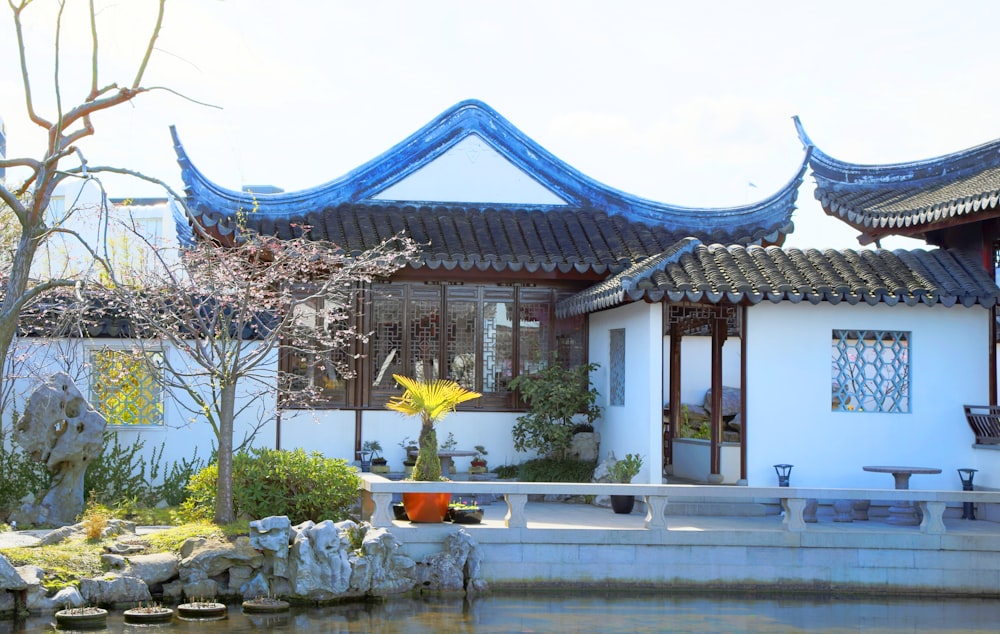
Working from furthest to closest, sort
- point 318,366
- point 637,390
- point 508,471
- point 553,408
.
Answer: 1. point 508,471
2. point 318,366
3. point 553,408
4. point 637,390

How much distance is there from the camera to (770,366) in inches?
476

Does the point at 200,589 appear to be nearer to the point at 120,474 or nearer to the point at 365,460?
the point at 120,474

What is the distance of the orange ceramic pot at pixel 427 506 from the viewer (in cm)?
1017

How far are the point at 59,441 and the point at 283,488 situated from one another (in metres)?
2.21

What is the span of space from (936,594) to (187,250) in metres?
7.92

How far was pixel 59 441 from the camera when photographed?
10.7m

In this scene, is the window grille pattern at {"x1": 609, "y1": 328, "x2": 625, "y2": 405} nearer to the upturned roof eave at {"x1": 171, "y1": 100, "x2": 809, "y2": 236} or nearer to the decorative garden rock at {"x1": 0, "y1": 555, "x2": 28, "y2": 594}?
the upturned roof eave at {"x1": 171, "y1": 100, "x2": 809, "y2": 236}

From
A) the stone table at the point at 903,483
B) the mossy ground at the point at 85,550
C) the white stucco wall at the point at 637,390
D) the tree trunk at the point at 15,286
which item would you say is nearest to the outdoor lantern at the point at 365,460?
the white stucco wall at the point at 637,390

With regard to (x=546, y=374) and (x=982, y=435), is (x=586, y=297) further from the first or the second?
(x=982, y=435)

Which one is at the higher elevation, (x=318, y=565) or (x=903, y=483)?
(x=903, y=483)

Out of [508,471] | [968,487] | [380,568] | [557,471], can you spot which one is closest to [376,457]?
[508,471]

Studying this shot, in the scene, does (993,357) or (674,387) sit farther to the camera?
(674,387)

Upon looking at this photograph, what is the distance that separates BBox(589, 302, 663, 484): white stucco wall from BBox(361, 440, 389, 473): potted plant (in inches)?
103

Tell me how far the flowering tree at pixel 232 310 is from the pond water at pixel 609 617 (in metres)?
1.84
